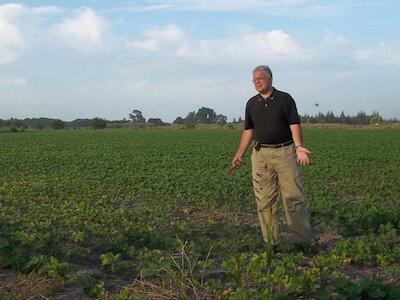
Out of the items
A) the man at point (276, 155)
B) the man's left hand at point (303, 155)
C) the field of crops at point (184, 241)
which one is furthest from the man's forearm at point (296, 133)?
the field of crops at point (184, 241)

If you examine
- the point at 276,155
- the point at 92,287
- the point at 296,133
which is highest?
the point at 296,133

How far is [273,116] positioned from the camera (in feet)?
20.4

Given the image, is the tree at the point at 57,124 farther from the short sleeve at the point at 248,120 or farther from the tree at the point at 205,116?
the short sleeve at the point at 248,120

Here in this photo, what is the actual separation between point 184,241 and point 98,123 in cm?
10298

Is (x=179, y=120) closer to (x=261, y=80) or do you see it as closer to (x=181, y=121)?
(x=181, y=121)

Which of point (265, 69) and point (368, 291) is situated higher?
point (265, 69)

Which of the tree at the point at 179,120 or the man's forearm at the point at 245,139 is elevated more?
the man's forearm at the point at 245,139

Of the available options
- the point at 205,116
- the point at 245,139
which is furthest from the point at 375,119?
the point at 245,139

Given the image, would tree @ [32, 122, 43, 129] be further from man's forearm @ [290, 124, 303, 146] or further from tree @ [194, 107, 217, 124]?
man's forearm @ [290, 124, 303, 146]

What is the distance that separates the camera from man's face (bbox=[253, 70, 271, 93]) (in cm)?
609

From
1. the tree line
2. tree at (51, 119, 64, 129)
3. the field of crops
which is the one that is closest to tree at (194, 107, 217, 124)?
the tree line

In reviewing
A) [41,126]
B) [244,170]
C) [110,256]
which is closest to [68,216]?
[110,256]

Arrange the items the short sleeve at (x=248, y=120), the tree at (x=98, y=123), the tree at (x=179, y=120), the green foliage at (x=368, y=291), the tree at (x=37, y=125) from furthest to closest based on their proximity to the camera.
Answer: the tree at (x=179, y=120)
the tree at (x=98, y=123)
the tree at (x=37, y=125)
the short sleeve at (x=248, y=120)
the green foliage at (x=368, y=291)

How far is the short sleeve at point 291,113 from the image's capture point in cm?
611
